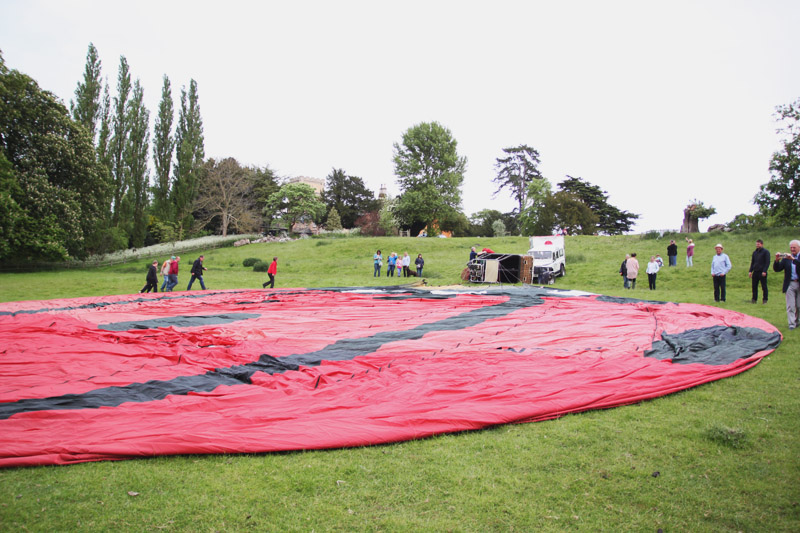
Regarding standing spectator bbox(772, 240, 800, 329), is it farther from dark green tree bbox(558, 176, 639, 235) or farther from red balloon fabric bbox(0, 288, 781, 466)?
dark green tree bbox(558, 176, 639, 235)

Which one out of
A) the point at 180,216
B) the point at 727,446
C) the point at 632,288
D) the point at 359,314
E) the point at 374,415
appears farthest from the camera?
the point at 180,216

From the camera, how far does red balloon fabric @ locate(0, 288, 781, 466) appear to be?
3.59 meters

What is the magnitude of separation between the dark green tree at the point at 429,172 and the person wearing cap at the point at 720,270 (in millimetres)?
35024

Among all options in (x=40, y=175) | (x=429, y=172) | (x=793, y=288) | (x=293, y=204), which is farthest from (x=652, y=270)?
(x=293, y=204)

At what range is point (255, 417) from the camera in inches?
152

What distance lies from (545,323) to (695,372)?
9.58ft

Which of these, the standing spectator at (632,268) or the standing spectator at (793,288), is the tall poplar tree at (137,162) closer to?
the standing spectator at (632,268)

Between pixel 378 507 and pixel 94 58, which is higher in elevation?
pixel 94 58

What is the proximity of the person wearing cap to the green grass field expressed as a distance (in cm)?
846

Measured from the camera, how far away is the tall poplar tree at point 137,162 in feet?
117

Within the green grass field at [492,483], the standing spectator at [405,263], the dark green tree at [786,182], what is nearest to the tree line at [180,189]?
the dark green tree at [786,182]

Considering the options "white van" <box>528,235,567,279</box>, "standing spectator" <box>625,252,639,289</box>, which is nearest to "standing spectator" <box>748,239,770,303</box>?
"standing spectator" <box>625,252,639,289</box>

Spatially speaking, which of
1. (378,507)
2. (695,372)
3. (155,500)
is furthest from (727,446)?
(155,500)

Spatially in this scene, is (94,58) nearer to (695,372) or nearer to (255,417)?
(255,417)
